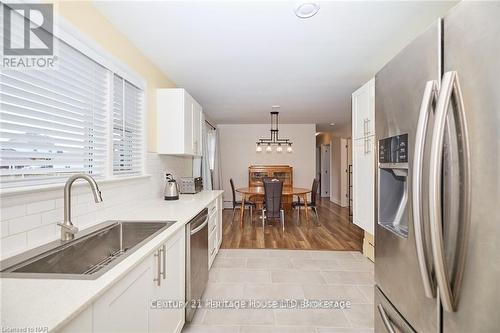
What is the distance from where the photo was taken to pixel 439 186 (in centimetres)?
69

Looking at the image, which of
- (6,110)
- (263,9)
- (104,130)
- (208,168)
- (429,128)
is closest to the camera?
(429,128)

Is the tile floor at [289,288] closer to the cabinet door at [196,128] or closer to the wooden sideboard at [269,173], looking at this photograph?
the cabinet door at [196,128]

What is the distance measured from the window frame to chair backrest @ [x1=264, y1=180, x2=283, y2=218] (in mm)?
2366

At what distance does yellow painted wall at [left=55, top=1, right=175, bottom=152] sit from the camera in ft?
4.92

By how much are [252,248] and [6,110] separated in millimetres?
3015

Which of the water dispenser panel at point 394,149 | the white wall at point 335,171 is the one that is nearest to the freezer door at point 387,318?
the water dispenser panel at point 394,149

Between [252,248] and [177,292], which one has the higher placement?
[177,292]

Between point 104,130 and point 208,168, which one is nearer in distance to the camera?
point 104,130

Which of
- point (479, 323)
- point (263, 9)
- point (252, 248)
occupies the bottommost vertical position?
point (252, 248)

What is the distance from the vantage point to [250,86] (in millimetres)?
3383

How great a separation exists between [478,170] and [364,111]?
2.10 meters

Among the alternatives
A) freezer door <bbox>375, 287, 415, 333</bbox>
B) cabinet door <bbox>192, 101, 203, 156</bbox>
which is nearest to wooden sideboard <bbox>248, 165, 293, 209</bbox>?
cabinet door <bbox>192, 101, 203, 156</bbox>

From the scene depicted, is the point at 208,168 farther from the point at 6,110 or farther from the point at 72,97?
the point at 6,110

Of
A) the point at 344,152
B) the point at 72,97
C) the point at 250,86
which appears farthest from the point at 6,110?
the point at 344,152
